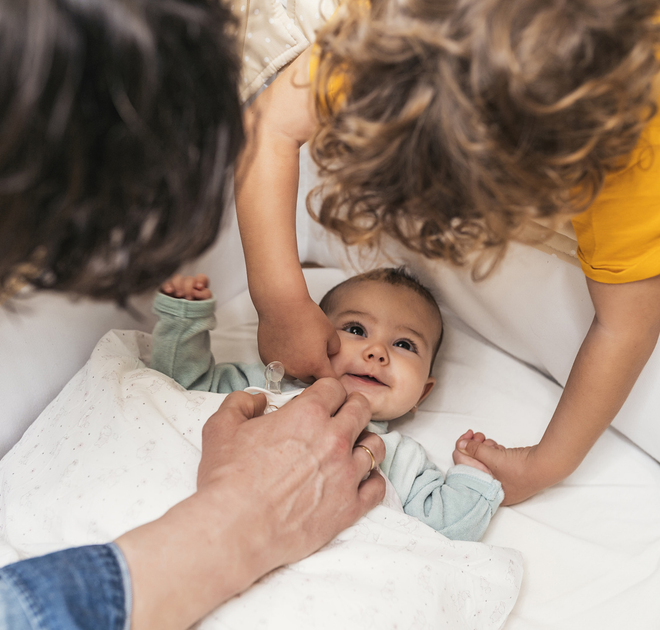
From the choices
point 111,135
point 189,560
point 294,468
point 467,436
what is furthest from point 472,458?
point 111,135

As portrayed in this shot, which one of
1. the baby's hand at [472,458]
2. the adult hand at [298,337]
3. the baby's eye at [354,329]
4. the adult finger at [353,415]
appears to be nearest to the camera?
the adult finger at [353,415]

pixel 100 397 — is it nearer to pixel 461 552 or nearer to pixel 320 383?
pixel 320 383

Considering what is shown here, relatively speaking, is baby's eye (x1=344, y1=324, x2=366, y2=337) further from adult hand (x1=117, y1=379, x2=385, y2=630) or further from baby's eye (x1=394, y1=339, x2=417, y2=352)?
adult hand (x1=117, y1=379, x2=385, y2=630)

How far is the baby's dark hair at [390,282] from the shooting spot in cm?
117

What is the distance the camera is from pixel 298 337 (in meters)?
0.93

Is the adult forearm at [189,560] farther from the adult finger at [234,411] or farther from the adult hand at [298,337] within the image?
the adult hand at [298,337]

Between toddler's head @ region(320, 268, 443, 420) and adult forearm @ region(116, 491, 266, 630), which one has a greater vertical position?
adult forearm @ region(116, 491, 266, 630)

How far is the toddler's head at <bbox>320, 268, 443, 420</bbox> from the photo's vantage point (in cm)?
105

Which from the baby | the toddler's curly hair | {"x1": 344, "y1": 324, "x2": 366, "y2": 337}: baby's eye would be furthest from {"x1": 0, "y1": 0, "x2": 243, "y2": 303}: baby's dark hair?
{"x1": 344, "y1": 324, "x2": 366, "y2": 337}: baby's eye

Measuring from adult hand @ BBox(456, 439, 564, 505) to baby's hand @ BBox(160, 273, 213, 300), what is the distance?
0.55m

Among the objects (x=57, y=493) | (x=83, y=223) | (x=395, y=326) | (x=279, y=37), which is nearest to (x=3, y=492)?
(x=57, y=493)

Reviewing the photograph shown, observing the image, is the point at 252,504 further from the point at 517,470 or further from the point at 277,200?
the point at 517,470

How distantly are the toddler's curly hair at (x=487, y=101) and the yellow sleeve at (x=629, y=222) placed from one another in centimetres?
10

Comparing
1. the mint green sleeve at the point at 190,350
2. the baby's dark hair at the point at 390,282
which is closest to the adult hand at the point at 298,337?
the mint green sleeve at the point at 190,350
